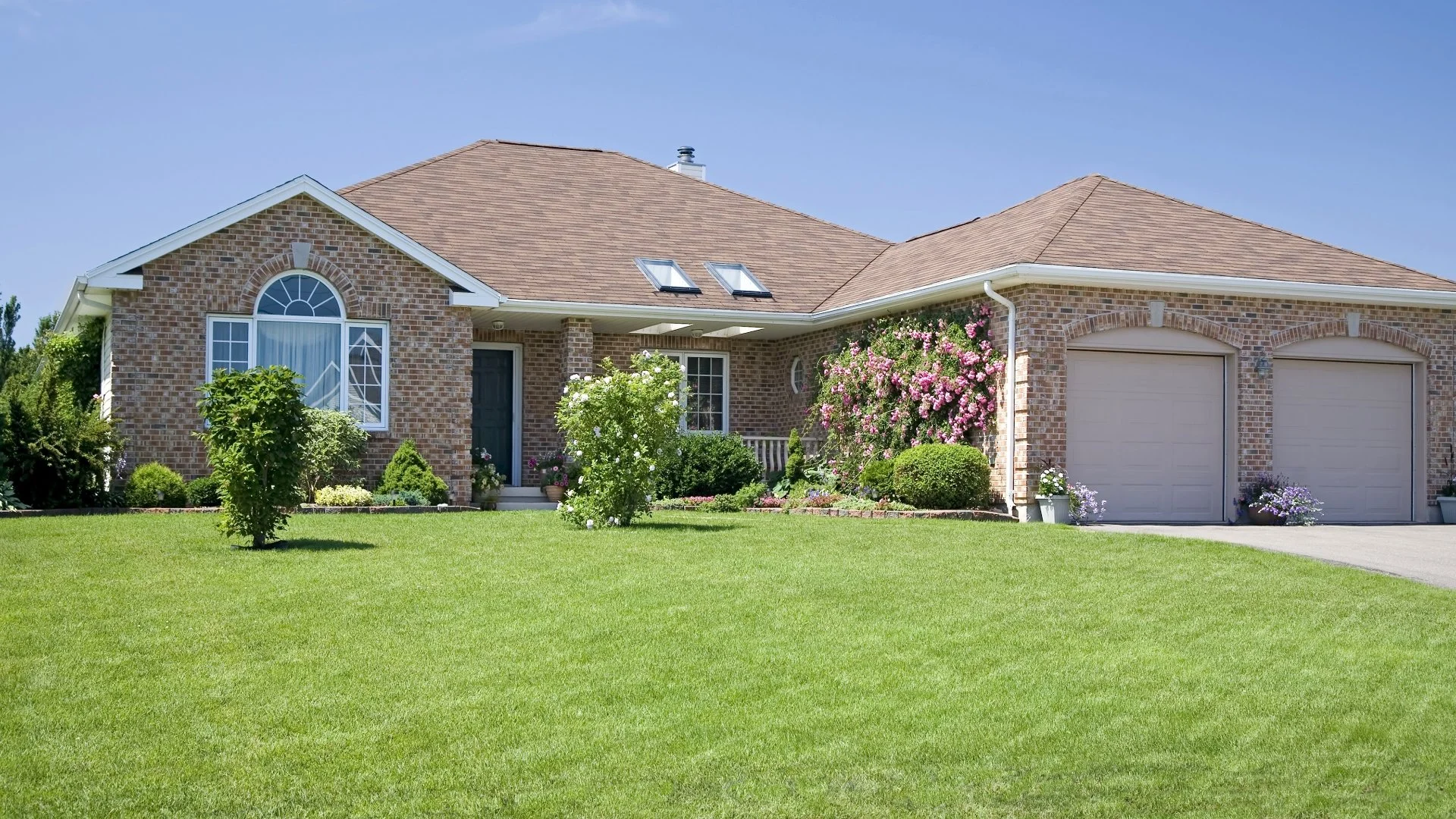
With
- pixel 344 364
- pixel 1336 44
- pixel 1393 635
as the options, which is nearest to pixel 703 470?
pixel 344 364

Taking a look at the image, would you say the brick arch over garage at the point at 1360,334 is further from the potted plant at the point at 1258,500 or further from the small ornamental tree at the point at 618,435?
the small ornamental tree at the point at 618,435

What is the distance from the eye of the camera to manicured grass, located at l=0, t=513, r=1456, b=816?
5.79 metres

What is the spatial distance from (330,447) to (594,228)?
7261 millimetres

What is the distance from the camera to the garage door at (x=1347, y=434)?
59.9ft

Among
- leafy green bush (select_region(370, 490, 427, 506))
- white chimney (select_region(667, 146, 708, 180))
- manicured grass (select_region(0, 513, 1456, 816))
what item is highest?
white chimney (select_region(667, 146, 708, 180))

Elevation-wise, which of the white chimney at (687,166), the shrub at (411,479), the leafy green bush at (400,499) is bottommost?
the leafy green bush at (400,499)

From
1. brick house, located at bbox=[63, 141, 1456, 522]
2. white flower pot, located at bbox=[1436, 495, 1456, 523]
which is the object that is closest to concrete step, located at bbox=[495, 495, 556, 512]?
brick house, located at bbox=[63, 141, 1456, 522]

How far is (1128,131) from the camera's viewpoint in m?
20.0

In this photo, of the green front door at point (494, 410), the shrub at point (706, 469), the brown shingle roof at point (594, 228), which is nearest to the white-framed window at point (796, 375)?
the brown shingle roof at point (594, 228)

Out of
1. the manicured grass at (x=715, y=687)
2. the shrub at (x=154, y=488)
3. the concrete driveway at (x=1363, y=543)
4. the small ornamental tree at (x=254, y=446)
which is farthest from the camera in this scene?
the shrub at (x=154, y=488)

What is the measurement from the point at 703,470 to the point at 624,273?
11.8ft

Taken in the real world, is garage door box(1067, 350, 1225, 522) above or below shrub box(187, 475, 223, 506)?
above

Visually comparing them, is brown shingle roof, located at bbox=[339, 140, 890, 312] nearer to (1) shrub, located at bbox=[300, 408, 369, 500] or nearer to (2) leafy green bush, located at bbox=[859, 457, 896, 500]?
(1) shrub, located at bbox=[300, 408, 369, 500]

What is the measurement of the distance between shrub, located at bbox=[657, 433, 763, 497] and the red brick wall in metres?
2.93
